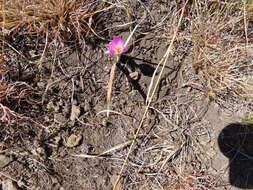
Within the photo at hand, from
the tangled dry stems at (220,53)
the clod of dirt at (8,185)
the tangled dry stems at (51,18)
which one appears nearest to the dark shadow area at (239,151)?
the tangled dry stems at (220,53)

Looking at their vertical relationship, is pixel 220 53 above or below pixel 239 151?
above

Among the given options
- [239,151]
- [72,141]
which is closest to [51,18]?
[72,141]

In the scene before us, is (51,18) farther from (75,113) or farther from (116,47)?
(75,113)

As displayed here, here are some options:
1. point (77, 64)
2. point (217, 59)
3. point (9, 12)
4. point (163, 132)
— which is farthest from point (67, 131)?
point (217, 59)

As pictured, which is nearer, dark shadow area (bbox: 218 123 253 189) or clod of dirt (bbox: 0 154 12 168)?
clod of dirt (bbox: 0 154 12 168)

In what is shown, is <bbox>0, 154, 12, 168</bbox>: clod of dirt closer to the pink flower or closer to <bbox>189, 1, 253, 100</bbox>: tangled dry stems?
the pink flower

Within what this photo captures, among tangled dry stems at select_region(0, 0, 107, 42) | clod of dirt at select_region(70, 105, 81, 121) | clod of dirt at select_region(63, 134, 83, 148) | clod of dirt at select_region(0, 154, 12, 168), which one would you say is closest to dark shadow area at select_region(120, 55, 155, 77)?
tangled dry stems at select_region(0, 0, 107, 42)
